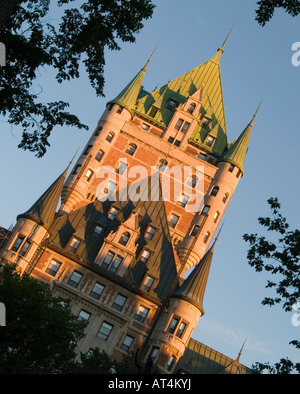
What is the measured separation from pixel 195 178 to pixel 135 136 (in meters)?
6.92

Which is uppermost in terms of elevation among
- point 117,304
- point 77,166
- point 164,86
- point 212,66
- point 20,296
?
point 212,66

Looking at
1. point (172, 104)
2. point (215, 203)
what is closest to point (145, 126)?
point (172, 104)

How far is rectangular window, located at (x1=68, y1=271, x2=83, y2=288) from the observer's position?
54.3 m

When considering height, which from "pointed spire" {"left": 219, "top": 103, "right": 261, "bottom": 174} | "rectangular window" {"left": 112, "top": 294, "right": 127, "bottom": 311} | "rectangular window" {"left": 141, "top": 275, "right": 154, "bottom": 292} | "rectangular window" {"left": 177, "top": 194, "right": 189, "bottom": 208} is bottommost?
"rectangular window" {"left": 112, "top": 294, "right": 127, "bottom": 311}

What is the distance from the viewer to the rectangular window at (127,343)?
174 feet

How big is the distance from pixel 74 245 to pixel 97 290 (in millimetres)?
4225

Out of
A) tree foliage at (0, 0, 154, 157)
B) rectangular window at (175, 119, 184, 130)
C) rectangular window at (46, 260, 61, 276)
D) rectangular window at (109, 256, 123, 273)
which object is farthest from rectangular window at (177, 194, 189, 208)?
tree foliage at (0, 0, 154, 157)

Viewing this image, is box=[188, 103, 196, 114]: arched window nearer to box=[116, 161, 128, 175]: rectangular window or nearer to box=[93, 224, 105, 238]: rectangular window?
box=[116, 161, 128, 175]: rectangular window

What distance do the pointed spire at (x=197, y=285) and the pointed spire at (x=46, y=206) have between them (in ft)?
38.5

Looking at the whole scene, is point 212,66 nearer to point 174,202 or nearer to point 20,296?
point 174,202

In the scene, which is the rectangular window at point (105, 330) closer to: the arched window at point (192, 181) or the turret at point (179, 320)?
the turret at point (179, 320)

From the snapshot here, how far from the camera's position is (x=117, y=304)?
179ft
